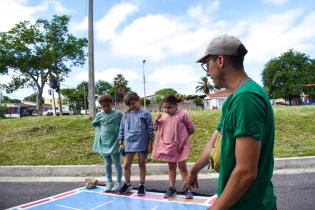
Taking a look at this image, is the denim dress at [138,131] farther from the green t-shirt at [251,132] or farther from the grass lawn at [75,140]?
the green t-shirt at [251,132]

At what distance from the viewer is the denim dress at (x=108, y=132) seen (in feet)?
21.4

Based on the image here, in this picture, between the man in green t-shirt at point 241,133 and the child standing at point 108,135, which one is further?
the child standing at point 108,135

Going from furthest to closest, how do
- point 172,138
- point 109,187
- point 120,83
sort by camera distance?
point 120,83, point 109,187, point 172,138

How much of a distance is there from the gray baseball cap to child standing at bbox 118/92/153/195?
4.22 metres

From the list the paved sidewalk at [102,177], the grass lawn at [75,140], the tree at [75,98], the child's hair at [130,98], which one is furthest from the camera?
the tree at [75,98]

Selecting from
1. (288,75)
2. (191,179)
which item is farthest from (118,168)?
(288,75)

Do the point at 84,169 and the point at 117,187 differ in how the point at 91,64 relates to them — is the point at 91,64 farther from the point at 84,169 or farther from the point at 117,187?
the point at 117,187

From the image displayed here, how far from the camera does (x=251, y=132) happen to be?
173 cm

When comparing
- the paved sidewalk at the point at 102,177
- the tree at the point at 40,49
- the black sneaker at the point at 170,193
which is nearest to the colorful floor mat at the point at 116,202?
the black sneaker at the point at 170,193

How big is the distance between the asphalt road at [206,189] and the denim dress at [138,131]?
2.89 feet

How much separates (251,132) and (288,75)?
72515 mm

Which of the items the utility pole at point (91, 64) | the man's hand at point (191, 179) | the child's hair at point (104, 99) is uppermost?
the utility pole at point (91, 64)

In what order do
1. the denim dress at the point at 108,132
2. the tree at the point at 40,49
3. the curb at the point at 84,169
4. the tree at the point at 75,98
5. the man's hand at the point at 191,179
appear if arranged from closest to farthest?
the man's hand at the point at 191,179 → the denim dress at the point at 108,132 → the curb at the point at 84,169 → the tree at the point at 40,49 → the tree at the point at 75,98

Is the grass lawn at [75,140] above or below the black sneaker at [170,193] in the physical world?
above
